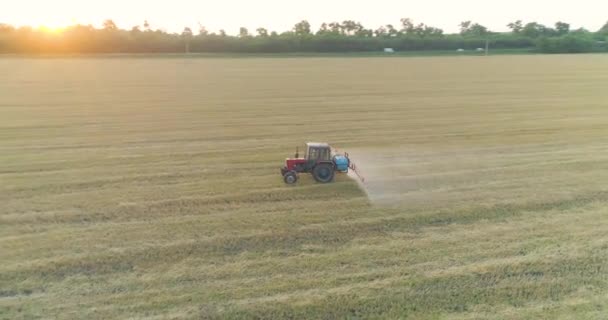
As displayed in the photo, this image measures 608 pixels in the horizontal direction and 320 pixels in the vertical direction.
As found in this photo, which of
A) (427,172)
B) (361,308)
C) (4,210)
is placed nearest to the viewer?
(361,308)

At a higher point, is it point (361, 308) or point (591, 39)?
point (591, 39)

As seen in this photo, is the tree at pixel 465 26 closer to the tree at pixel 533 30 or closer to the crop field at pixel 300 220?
the tree at pixel 533 30

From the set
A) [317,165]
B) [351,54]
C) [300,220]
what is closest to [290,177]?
[317,165]

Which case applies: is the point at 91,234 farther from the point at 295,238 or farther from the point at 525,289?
the point at 525,289

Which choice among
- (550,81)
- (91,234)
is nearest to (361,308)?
(91,234)

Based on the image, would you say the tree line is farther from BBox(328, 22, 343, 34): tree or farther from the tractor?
the tractor

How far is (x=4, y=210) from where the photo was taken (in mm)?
9602

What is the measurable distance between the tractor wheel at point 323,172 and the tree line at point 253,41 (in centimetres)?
6800

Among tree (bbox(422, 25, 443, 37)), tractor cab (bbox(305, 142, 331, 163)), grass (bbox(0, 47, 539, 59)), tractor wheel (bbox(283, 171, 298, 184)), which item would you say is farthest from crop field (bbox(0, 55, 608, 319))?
tree (bbox(422, 25, 443, 37))

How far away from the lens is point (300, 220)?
912 centimetres

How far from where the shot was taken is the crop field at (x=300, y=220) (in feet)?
21.5

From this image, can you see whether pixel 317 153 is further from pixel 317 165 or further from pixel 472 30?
pixel 472 30

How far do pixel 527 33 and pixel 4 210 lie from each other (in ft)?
347

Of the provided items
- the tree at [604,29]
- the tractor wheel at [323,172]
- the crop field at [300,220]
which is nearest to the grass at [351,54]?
the tree at [604,29]
